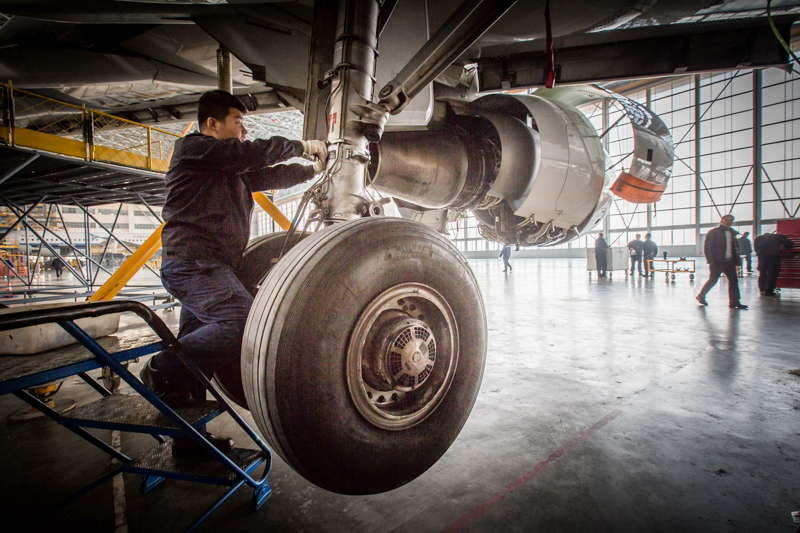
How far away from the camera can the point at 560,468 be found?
170 centimetres

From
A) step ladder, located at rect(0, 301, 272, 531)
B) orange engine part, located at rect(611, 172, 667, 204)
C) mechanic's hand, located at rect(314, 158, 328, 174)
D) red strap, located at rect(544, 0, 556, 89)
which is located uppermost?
red strap, located at rect(544, 0, 556, 89)

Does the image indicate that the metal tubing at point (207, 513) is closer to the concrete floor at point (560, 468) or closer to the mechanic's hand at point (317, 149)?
the concrete floor at point (560, 468)

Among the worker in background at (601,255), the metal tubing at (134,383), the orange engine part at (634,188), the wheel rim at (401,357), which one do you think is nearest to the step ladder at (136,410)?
the metal tubing at (134,383)

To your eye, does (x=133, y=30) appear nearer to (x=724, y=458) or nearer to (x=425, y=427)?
(x=425, y=427)

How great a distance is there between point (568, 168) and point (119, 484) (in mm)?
3676

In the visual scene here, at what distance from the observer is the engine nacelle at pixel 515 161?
9.30 feet

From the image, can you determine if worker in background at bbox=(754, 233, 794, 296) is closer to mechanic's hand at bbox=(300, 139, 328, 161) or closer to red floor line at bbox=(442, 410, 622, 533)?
red floor line at bbox=(442, 410, 622, 533)

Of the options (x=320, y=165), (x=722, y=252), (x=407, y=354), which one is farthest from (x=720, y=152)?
(x=407, y=354)

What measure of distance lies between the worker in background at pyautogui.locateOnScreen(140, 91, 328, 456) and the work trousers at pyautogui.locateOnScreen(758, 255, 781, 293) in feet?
35.0

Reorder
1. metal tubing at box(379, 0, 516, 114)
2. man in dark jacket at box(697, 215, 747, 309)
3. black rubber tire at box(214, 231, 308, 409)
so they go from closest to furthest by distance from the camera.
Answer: metal tubing at box(379, 0, 516, 114) → black rubber tire at box(214, 231, 308, 409) → man in dark jacket at box(697, 215, 747, 309)

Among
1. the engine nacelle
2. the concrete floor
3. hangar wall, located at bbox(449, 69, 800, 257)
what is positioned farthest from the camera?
hangar wall, located at bbox(449, 69, 800, 257)

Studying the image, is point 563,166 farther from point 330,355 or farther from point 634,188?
point 330,355

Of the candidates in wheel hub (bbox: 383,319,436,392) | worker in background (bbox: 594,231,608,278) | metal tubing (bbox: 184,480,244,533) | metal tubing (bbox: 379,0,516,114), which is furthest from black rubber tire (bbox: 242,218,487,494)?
worker in background (bbox: 594,231,608,278)

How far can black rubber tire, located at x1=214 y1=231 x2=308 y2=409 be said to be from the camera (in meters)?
1.79
